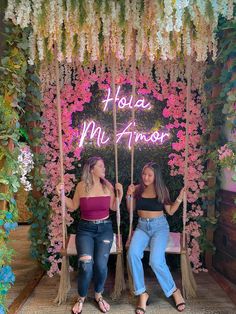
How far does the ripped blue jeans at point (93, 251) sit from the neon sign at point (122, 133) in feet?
3.34

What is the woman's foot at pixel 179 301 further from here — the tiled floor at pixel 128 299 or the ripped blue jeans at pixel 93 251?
the ripped blue jeans at pixel 93 251

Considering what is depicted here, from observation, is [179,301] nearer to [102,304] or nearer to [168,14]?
[102,304]

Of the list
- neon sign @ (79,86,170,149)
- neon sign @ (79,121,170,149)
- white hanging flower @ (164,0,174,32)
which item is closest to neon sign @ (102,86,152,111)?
neon sign @ (79,86,170,149)

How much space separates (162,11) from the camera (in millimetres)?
2498

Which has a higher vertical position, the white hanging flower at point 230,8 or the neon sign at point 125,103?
the white hanging flower at point 230,8

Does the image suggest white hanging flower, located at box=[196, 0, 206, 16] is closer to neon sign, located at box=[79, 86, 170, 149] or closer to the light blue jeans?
neon sign, located at box=[79, 86, 170, 149]

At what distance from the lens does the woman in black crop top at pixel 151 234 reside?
306cm

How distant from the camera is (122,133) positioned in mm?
3832

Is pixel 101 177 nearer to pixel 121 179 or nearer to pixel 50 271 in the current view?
pixel 121 179

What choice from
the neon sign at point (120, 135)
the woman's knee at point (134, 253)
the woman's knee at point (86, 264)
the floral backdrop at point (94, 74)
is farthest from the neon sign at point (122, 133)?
the woman's knee at point (86, 264)

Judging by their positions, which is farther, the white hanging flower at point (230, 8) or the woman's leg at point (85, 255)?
the woman's leg at point (85, 255)

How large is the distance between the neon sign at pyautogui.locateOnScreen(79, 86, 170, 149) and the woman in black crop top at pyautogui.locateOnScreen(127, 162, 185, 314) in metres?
0.59

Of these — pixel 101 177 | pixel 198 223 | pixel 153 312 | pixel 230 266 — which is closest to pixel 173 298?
pixel 153 312

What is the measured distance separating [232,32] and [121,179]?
1.91m
